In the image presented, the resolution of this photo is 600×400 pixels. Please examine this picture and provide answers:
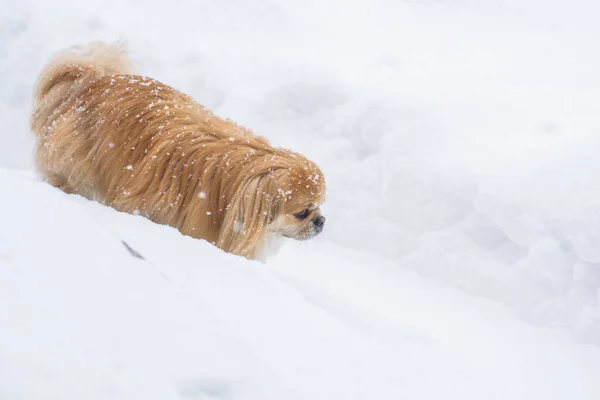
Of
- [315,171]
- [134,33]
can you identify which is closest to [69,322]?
[315,171]

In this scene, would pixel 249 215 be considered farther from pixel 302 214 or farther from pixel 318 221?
pixel 318 221

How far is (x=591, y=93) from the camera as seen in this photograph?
4.71m

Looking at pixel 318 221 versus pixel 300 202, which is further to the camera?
pixel 318 221

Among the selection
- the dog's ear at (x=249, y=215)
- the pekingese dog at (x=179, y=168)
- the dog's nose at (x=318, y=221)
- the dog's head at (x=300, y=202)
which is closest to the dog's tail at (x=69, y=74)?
the pekingese dog at (x=179, y=168)

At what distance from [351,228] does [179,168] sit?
1385mm

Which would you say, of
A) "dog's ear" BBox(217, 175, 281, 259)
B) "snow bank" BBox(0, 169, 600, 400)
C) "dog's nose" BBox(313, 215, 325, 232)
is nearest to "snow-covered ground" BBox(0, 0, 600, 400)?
"snow bank" BBox(0, 169, 600, 400)

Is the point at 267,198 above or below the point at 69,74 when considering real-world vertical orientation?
below

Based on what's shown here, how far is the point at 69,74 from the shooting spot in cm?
384

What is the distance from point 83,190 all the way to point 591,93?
3.64 meters

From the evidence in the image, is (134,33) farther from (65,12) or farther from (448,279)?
(448,279)

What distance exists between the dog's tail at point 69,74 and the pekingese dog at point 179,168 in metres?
0.06

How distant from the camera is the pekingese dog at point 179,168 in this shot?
339cm

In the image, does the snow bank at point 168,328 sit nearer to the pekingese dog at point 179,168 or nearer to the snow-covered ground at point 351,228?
the snow-covered ground at point 351,228

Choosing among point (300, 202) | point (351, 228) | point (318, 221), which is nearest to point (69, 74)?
point (300, 202)
